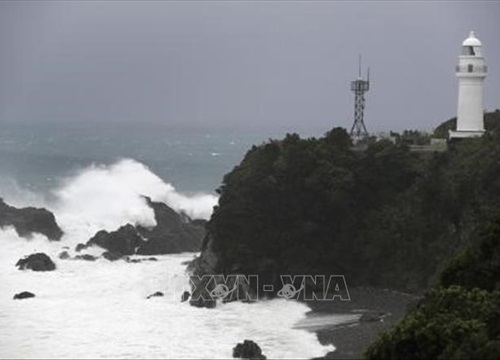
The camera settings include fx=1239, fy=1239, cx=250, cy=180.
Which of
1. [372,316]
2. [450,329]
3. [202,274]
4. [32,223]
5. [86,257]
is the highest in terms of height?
[32,223]

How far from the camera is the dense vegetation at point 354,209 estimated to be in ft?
118

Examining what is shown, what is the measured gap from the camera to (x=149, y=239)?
153 ft

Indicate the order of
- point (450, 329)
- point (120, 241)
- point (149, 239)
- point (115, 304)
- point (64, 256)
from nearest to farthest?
point (450, 329)
point (115, 304)
point (64, 256)
point (120, 241)
point (149, 239)

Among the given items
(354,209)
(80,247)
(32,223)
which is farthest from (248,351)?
(32,223)

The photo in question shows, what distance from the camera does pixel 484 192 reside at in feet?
117

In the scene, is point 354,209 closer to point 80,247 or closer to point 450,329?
point 80,247

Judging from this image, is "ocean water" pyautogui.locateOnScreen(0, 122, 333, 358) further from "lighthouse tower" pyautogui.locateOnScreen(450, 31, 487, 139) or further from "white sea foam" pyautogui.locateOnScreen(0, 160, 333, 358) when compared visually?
"lighthouse tower" pyautogui.locateOnScreen(450, 31, 487, 139)

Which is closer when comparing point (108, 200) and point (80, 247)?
point (80, 247)

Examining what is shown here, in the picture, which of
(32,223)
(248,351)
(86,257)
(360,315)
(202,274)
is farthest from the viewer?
(32,223)

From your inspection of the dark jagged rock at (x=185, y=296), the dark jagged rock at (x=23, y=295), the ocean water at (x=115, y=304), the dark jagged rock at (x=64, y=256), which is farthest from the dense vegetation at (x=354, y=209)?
the dark jagged rock at (x=64, y=256)

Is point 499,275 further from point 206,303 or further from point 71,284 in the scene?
point 71,284

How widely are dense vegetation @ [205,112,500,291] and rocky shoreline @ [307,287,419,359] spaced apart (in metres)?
1.08

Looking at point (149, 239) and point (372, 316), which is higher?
point (149, 239)

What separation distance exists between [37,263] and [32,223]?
7846 millimetres
